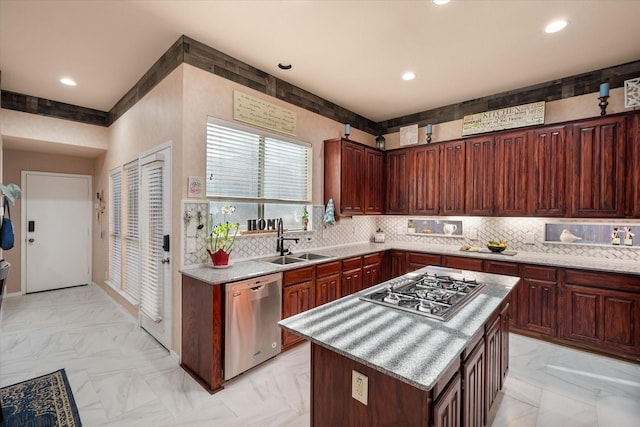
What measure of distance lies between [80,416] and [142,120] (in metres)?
2.98

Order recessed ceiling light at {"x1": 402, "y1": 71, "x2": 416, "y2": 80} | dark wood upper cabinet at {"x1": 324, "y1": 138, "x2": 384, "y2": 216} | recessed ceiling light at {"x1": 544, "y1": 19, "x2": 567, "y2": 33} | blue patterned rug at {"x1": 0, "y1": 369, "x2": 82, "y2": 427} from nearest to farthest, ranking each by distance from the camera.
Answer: blue patterned rug at {"x1": 0, "y1": 369, "x2": 82, "y2": 427}
recessed ceiling light at {"x1": 544, "y1": 19, "x2": 567, "y2": 33}
recessed ceiling light at {"x1": 402, "y1": 71, "x2": 416, "y2": 80}
dark wood upper cabinet at {"x1": 324, "y1": 138, "x2": 384, "y2": 216}

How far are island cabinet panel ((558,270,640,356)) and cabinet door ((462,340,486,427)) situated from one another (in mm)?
2151

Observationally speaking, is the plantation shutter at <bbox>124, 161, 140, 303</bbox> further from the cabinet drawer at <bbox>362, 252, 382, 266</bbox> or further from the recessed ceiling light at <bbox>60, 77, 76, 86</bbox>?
the cabinet drawer at <bbox>362, 252, 382, 266</bbox>

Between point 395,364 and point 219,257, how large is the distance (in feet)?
6.82

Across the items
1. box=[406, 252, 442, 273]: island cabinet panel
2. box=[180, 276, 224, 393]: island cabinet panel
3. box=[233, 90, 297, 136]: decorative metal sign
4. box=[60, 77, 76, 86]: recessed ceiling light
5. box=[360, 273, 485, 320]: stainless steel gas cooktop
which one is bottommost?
box=[180, 276, 224, 393]: island cabinet panel

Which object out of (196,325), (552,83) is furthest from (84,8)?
(552,83)

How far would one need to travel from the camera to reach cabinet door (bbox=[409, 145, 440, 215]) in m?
4.41

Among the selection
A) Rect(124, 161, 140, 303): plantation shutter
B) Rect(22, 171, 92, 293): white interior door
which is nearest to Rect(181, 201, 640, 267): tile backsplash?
Rect(124, 161, 140, 303): plantation shutter

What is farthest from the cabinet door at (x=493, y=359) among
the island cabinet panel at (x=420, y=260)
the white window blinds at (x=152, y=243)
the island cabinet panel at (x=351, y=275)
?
the white window blinds at (x=152, y=243)

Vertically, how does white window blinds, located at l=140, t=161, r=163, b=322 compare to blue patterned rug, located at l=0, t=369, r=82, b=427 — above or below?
above

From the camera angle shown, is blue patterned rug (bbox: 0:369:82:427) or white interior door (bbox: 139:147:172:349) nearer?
blue patterned rug (bbox: 0:369:82:427)

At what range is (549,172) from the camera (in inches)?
136

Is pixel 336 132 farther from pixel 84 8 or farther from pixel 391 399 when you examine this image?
pixel 391 399

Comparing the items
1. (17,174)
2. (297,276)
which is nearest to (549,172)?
(297,276)
